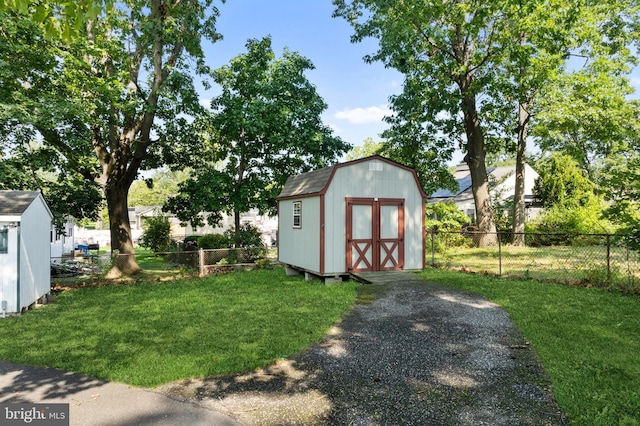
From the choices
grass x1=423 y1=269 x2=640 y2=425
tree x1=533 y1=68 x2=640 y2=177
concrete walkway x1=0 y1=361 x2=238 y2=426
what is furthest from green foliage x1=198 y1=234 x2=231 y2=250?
tree x1=533 y1=68 x2=640 y2=177

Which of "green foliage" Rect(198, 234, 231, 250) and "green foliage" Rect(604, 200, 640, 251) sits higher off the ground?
"green foliage" Rect(604, 200, 640, 251)

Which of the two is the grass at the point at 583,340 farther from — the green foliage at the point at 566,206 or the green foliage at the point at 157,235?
the green foliage at the point at 157,235

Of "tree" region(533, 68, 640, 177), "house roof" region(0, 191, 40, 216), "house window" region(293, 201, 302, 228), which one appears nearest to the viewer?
"house roof" region(0, 191, 40, 216)

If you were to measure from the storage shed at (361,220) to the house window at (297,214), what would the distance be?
0.22 ft

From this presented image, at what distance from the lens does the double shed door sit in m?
11.4

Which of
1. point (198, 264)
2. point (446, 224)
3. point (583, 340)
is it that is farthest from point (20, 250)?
point (446, 224)

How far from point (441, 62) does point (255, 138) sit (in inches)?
379

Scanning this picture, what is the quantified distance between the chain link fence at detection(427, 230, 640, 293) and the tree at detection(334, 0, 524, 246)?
2.06 metres

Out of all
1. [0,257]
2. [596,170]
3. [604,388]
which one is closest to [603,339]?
[604,388]

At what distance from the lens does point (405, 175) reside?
476 inches

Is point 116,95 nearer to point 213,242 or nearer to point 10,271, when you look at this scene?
point 10,271

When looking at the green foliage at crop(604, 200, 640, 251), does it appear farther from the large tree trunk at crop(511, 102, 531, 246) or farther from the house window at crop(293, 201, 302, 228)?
the large tree trunk at crop(511, 102, 531, 246)

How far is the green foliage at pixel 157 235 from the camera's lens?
23.4 metres

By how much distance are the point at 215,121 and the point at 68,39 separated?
13.5 meters
